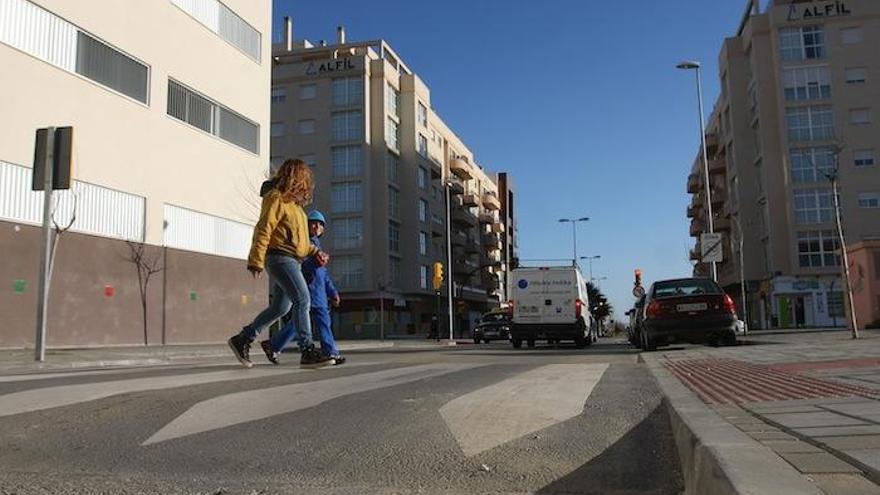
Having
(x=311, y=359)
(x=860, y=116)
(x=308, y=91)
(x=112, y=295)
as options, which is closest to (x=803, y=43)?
(x=860, y=116)

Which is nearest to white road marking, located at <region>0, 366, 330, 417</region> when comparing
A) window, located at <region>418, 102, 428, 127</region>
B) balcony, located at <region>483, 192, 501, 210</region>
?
window, located at <region>418, 102, 428, 127</region>

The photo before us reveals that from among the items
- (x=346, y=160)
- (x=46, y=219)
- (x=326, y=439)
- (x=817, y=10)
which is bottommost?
(x=326, y=439)

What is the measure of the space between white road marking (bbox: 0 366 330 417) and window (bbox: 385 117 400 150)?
57144 mm

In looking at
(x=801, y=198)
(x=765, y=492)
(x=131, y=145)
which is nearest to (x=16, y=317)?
(x=131, y=145)

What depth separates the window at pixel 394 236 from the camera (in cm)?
6253

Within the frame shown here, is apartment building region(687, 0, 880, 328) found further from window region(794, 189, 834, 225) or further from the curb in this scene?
the curb

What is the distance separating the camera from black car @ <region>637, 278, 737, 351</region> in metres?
14.9

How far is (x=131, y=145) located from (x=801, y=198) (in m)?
48.3

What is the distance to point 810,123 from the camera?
182 ft

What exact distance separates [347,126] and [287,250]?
56.1m

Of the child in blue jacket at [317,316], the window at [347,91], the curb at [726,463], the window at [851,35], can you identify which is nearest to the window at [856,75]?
the window at [851,35]

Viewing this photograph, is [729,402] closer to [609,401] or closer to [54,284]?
[609,401]

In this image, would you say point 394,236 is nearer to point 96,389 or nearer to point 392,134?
point 392,134

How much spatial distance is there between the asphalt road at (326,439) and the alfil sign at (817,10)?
59143 mm
